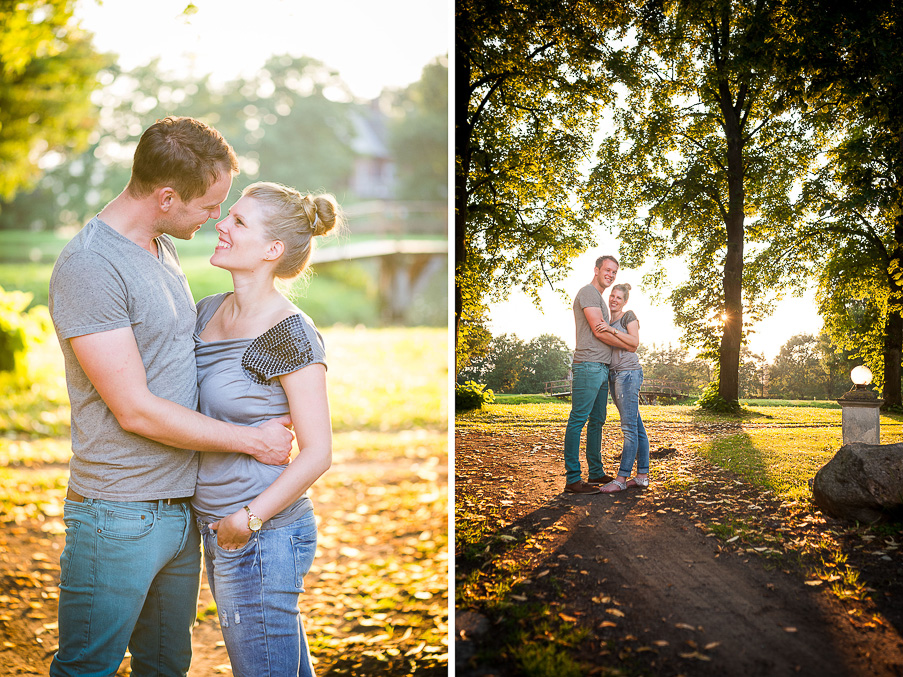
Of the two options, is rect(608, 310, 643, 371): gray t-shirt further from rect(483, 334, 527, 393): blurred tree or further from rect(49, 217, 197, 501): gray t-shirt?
rect(49, 217, 197, 501): gray t-shirt

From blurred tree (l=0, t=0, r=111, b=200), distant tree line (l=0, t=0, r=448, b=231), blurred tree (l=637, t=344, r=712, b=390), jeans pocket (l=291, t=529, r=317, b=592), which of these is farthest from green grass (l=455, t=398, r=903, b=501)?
blurred tree (l=0, t=0, r=111, b=200)

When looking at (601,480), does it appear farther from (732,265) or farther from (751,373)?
(732,265)

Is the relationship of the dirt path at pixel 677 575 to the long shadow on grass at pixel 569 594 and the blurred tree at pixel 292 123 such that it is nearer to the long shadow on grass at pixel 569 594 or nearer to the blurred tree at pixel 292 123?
the long shadow on grass at pixel 569 594

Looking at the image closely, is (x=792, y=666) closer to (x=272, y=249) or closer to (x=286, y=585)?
(x=286, y=585)

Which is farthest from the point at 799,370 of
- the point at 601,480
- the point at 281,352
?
the point at 281,352

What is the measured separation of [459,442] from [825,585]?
4.25 feet

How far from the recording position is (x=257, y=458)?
169cm

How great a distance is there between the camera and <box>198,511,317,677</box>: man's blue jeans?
168cm

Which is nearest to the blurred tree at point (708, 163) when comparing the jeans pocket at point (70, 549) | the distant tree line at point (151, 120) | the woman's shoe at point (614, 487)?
the woman's shoe at point (614, 487)

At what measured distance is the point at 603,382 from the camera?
7.64 feet

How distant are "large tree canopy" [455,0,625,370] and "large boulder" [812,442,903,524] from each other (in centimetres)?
116

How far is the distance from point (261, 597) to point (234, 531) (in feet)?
0.67

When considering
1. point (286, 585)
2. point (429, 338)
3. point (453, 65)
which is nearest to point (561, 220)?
point (453, 65)

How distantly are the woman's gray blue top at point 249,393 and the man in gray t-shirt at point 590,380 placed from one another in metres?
1.06
